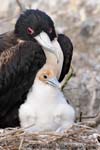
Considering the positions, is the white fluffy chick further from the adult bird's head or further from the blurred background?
the blurred background

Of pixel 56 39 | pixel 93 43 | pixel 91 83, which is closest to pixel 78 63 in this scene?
pixel 93 43

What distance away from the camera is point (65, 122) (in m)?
8.48

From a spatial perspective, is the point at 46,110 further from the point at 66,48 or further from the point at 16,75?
the point at 66,48

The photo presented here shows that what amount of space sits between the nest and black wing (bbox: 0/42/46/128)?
603 millimetres

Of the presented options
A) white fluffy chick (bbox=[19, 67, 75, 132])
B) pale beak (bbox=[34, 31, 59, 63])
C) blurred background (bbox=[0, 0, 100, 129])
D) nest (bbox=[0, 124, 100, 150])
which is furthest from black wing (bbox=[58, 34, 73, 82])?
blurred background (bbox=[0, 0, 100, 129])

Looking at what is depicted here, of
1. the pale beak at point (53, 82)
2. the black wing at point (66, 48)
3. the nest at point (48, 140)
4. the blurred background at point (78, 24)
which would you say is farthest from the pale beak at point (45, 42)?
the blurred background at point (78, 24)

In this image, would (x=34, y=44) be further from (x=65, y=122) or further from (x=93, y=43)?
(x=93, y=43)

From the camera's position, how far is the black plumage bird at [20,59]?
844 cm

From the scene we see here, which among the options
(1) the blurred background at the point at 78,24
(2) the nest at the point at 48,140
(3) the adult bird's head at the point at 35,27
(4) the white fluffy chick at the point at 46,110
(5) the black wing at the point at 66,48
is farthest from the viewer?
(1) the blurred background at the point at 78,24

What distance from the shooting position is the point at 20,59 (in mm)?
8430

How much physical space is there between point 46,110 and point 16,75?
37 cm

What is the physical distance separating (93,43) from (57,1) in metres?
0.90

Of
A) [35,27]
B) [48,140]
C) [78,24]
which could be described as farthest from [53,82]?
[78,24]

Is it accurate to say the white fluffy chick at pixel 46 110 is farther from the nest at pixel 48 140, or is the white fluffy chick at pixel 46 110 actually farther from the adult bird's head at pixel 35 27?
the nest at pixel 48 140
